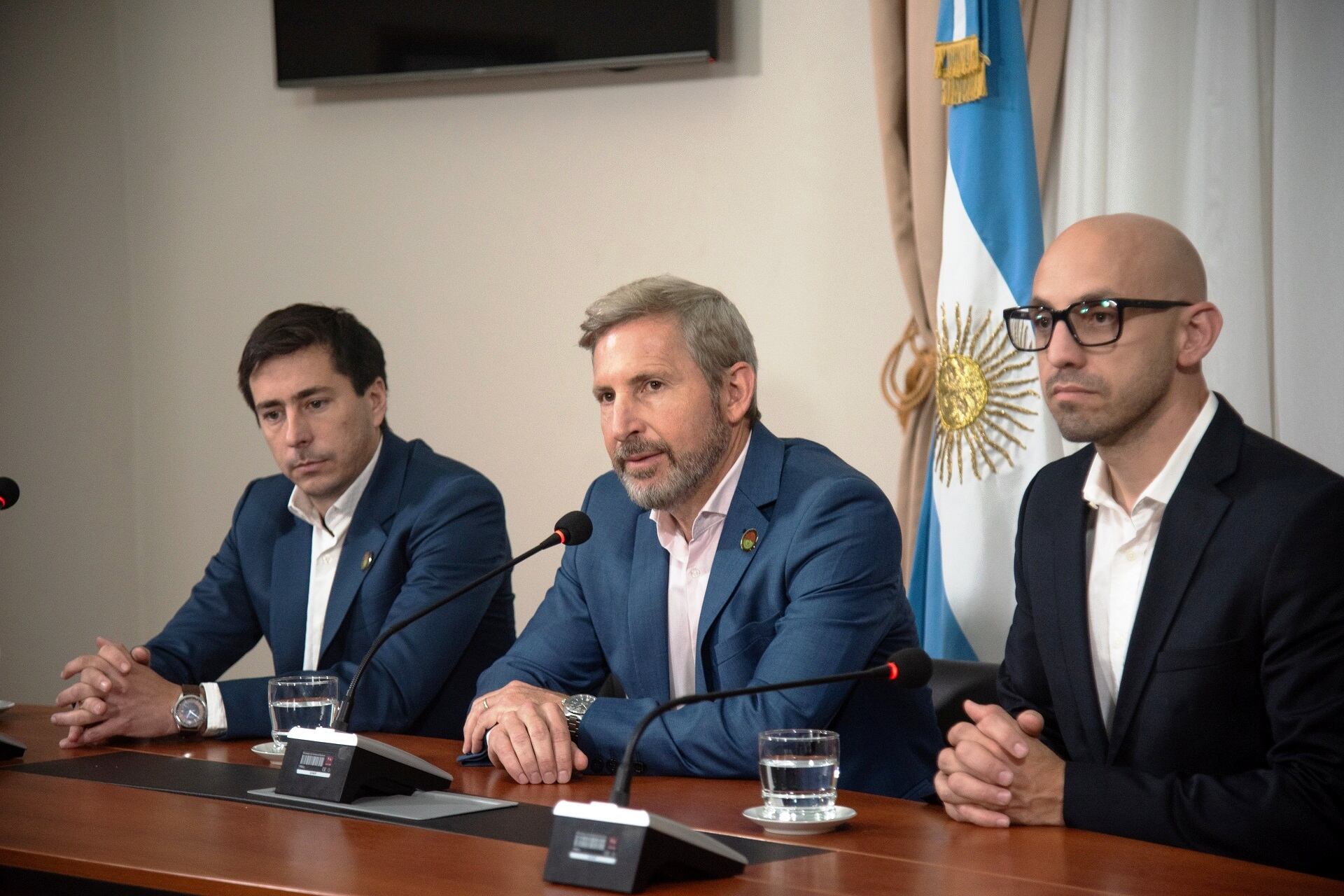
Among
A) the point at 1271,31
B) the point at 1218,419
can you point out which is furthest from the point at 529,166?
the point at 1218,419

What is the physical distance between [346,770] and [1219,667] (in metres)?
1.26

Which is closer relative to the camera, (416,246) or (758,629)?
(758,629)

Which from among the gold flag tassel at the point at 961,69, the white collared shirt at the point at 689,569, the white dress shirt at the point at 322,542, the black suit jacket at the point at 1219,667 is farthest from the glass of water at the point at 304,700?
the gold flag tassel at the point at 961,69

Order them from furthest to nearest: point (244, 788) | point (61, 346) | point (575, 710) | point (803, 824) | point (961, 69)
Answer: point (61, 346)
point (961, 69)
point (575, 710)
point (244, 788)
point (803, 824)

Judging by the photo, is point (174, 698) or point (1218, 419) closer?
point (1218, 419)

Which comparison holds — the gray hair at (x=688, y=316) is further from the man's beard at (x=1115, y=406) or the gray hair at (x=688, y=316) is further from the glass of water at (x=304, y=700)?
the glass of water at (x=304, y=700)

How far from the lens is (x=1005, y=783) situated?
1888 millimetres

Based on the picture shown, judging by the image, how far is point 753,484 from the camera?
2.61 metres

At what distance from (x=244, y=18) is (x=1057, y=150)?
2.81 metres

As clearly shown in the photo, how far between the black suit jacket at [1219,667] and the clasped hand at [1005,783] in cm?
2

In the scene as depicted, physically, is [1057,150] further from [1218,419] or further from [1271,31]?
[1218,419]

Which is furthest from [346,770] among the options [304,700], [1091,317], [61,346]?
[61,346]

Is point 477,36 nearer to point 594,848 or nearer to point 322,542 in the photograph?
point 322,542

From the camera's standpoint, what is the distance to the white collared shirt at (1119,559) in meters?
2.19
